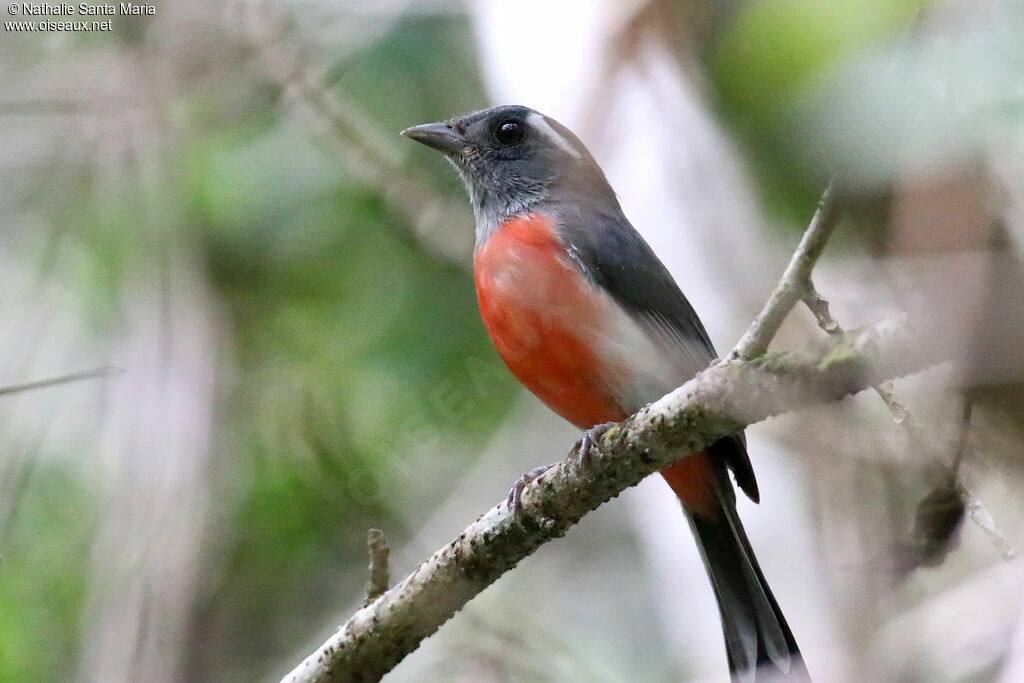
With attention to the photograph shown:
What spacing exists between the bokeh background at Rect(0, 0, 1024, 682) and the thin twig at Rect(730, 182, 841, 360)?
0.96 m

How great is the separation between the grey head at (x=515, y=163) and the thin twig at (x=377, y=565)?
162 cm

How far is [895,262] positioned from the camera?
2.42 meters

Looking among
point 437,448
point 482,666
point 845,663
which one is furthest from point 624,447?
point 437,448

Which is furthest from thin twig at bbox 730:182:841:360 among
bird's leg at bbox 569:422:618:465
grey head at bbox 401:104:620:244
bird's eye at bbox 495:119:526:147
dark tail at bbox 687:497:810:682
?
bird's eye at bbox 495:119:526:147

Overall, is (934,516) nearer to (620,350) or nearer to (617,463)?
(617,463)

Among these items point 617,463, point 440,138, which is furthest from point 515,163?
point 617,463

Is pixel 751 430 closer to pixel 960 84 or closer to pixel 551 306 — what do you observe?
pixel 551 306

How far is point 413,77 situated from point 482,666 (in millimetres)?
3499

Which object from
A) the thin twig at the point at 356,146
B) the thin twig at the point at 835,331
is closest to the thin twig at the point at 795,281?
the thin twig at the point at 835,331

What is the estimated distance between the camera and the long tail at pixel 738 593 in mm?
3877

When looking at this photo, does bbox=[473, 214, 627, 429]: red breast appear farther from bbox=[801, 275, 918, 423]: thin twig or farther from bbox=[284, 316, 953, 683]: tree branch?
bbox=[801, 275, 918, 423]: thin twig

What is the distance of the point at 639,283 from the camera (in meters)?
4.08

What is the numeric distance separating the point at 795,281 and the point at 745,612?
1840 mm

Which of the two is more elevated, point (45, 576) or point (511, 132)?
point (511, 132)
